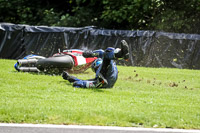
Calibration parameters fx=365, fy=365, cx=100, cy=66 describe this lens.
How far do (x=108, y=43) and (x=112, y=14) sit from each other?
497cm

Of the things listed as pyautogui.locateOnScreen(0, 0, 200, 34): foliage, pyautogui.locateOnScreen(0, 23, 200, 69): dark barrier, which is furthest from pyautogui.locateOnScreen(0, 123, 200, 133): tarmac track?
pyautogui.locateOnScreen(0, 0, 200, 34): foliage

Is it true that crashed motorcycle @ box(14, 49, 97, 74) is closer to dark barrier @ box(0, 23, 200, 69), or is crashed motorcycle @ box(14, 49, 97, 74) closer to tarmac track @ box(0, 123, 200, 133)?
tarmac track @ box(0, 123, 200, 133)

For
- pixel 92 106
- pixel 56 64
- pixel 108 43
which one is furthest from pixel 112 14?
pixel 92 106

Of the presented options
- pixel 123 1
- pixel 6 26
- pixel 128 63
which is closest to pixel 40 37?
pixel 6 26

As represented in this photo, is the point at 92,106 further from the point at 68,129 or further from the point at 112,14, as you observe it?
the point at 112,14

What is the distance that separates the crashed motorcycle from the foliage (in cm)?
1052

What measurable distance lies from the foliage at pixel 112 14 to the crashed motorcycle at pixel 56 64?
10.5 meters

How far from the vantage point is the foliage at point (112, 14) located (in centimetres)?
2186

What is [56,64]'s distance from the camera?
11.1m

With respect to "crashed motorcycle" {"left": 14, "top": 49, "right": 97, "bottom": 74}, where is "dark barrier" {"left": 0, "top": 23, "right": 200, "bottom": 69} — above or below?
below

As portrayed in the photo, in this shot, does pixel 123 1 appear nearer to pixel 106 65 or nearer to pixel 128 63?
pixel 128 63

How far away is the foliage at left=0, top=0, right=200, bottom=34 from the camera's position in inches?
861

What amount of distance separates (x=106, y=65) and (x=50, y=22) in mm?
15971

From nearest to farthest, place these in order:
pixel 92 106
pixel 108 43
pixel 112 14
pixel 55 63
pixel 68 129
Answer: pixel 68 129 → pixel 92 106 → pixel 55 63 → pixel 108 43 → pixel 112 14
